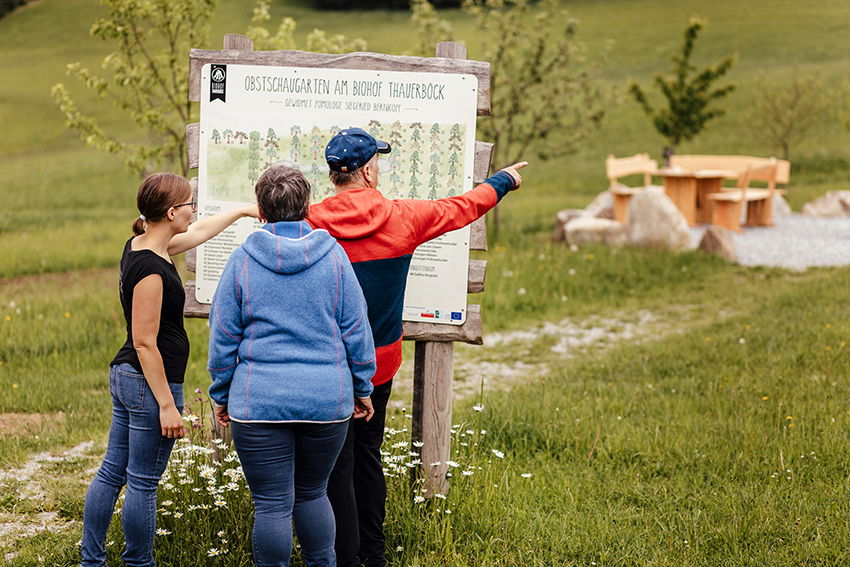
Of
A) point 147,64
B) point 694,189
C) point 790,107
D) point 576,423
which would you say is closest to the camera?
point 576,423

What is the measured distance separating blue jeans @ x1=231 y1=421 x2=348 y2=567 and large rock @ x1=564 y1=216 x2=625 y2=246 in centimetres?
1087

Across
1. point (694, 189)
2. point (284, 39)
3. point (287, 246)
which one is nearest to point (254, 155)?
point (287, 246)

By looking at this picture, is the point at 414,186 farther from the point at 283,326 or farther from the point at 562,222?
the point at 562,222

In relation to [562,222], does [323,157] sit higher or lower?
higher

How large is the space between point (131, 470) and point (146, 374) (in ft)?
1.47

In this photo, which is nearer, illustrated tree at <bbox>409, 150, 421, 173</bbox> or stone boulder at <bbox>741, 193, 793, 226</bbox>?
illustrated tree at <bbox>409, 150, 421, 173</bbox>

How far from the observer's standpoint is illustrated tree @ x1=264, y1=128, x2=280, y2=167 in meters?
4.61

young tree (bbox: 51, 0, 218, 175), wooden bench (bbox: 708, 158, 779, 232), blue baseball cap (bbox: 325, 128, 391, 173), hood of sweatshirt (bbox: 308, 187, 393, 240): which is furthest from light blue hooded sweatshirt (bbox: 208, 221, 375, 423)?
wooden bench (bbox: 708, 158, 779, 232)

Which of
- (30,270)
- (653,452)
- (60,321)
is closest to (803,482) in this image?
(653,452)

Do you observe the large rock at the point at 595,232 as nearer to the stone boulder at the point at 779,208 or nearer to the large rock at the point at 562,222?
the large rock at the point at 562,222

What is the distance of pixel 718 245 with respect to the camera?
13375 millimetres

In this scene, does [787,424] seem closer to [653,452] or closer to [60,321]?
[653,452]

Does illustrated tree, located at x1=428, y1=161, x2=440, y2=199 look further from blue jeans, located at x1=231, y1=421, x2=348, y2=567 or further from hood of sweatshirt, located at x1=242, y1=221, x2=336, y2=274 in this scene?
blue jeans, located at x1=231, y1=421, x2=348, y2=567

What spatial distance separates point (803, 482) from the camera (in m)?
5.13
